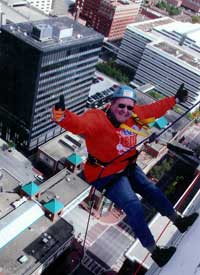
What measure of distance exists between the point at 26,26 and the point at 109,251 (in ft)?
97.9

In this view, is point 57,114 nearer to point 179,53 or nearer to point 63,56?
point 63,56

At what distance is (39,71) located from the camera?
48.6 metres

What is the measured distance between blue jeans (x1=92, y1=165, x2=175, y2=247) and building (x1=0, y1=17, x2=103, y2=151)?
111 feet

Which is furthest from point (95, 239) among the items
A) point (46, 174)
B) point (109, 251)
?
point (46, 174)

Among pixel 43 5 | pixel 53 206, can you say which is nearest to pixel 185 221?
pixel 53 206

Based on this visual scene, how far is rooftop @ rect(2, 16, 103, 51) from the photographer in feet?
157

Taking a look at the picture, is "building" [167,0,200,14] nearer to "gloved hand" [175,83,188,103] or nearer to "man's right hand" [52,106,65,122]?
"gloved hand" [175,83,188,103]

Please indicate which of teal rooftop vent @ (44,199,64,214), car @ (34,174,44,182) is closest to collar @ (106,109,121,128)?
teal rooftop vent @ (44,199,64,214)

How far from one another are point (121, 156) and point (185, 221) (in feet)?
12.0

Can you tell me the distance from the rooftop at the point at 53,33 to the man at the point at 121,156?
33.8 m

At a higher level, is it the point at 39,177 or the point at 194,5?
the point at 39,177

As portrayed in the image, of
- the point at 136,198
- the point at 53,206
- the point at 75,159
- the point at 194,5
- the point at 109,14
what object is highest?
the point at 136,198

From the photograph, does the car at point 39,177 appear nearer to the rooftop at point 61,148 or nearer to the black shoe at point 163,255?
the rooftop at point 61,148

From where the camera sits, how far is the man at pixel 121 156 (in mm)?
14578
